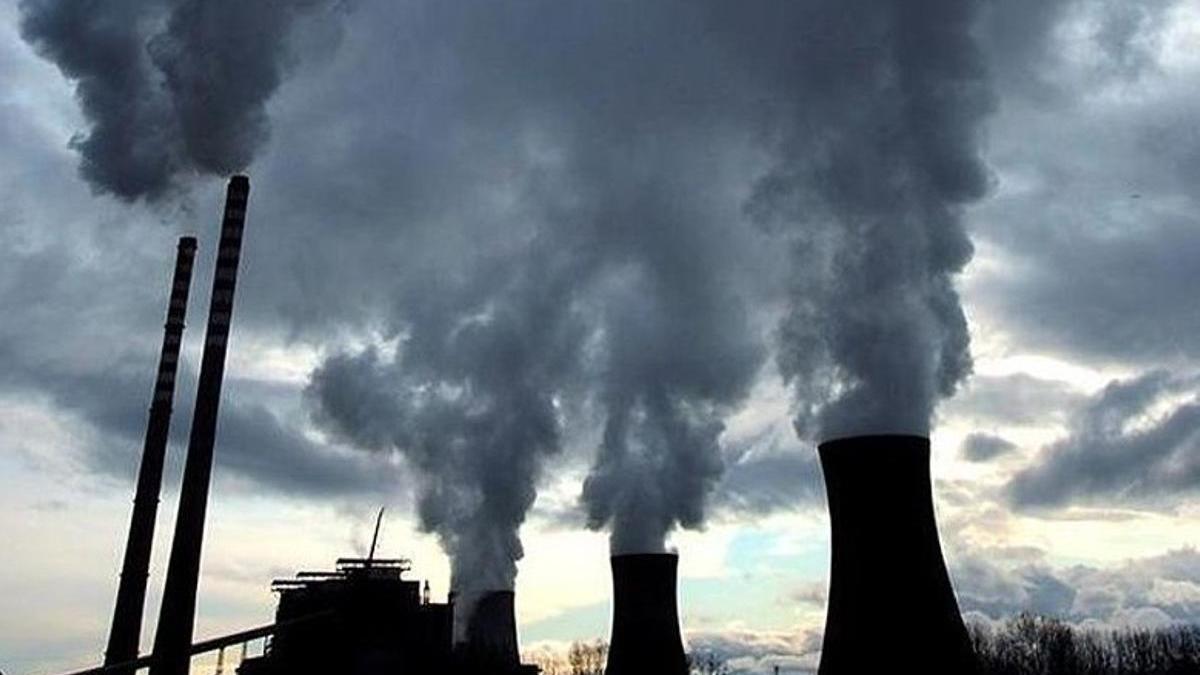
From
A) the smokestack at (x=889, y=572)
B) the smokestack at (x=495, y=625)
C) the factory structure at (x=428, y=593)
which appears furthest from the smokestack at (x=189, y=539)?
the smokestack at (x=495, y=625)

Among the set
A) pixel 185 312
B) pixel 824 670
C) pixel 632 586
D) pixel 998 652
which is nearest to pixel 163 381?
pixel 185 312

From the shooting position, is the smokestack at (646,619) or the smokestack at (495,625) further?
the smokestack at (495,625)

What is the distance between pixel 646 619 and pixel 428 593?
9672mm

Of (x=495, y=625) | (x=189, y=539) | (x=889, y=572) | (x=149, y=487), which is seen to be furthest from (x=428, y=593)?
(x=889, y=572)

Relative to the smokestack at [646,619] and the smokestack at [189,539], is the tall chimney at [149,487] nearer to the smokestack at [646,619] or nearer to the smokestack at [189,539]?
the smokestack at [189,539]

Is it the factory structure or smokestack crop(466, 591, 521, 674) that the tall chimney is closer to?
the factory structure

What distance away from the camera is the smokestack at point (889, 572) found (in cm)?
1533

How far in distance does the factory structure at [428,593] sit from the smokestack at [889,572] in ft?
0.06

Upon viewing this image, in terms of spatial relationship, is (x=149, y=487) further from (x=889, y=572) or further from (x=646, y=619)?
(x=889, y=572)

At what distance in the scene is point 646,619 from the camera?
26.0m

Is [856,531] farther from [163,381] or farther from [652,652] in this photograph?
[163,381]

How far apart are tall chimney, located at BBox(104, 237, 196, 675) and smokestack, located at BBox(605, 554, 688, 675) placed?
9.91m

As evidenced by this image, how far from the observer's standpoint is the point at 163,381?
75.2ft

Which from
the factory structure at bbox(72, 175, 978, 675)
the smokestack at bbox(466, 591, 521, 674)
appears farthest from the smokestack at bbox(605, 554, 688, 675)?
the smokestack at bbox(466, 591, 521, 674)
